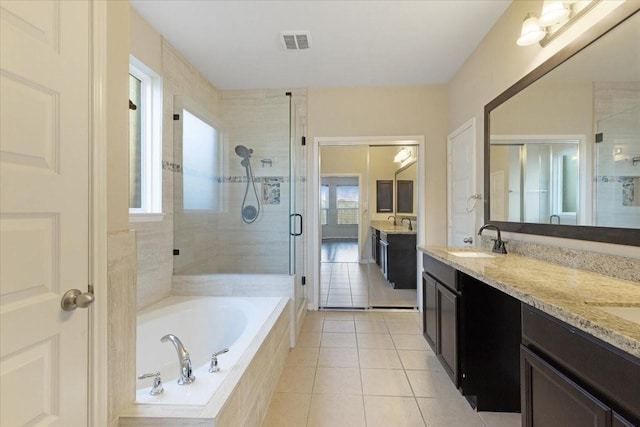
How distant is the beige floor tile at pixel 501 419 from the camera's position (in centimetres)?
164

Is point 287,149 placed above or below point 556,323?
above

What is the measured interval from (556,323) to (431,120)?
9.72 feet

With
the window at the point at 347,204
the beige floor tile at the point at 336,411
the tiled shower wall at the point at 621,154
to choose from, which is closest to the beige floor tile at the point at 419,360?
the beige floor tile at the point at 336,411

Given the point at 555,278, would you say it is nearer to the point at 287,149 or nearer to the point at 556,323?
the point at 556,323

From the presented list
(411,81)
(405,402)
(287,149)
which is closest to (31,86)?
(405,402)

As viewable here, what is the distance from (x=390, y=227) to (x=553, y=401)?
3.80 meters

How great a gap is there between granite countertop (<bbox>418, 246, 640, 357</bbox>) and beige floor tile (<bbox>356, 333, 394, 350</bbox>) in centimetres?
124

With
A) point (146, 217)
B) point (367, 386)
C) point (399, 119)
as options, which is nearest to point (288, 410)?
point (367, 386)

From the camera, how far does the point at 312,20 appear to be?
7.41 ft

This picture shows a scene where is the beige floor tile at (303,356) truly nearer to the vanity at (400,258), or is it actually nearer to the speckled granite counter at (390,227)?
the vanity at (400,258)

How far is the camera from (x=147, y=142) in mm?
2406

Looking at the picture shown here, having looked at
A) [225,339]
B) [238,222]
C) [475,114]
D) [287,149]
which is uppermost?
[475,114]

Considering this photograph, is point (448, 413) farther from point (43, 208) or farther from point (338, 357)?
point (43, 208)

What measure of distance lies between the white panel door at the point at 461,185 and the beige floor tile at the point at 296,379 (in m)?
1.85
